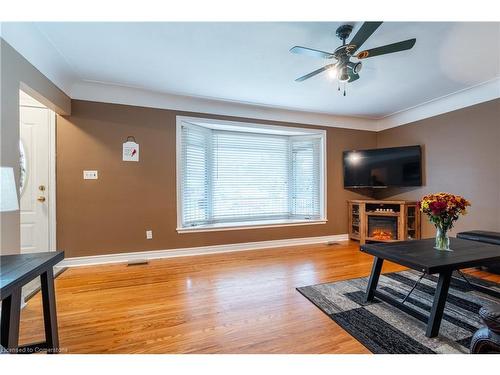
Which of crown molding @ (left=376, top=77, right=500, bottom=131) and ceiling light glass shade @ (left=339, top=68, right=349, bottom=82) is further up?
crown molding @ (left=376, top=77, right=500, bottom=131)

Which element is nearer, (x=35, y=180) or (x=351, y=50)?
(x=351, y=50)

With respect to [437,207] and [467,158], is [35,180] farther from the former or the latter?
[467,158]

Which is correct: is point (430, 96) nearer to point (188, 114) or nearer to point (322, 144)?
point (322, 144)

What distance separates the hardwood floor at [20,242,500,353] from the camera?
161cm

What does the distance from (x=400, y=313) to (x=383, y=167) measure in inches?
121

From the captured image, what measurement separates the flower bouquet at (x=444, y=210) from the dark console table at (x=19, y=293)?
114 inches

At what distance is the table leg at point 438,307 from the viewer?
1663mm

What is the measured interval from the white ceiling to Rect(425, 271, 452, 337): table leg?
209 centimetres

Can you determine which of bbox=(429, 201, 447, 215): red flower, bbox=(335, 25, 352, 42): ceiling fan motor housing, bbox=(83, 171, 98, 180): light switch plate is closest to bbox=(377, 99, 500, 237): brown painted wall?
bbox=(429, 201, 447, 215): red flower

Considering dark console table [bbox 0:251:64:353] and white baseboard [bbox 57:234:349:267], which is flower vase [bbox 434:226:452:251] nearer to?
white baseboard [bbox 57:234:349:267]

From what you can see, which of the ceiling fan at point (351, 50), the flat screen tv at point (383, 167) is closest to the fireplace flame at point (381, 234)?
the flat screen tv at point (383, 167)

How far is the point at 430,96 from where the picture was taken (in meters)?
3.70

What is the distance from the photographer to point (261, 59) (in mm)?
2604

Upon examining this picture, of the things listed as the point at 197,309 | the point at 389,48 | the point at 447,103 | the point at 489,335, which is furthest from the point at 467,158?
the point at 197,309
